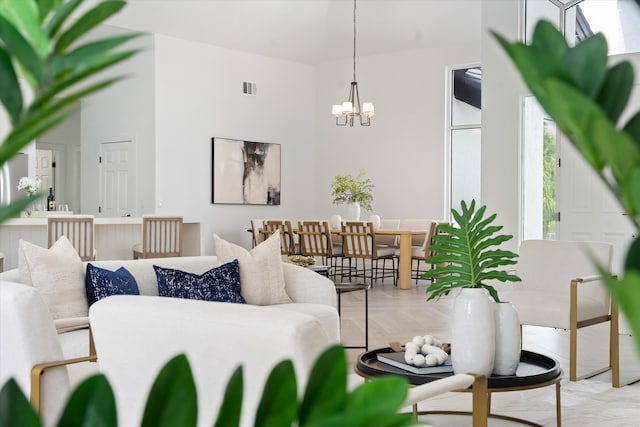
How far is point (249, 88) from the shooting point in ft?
40.8

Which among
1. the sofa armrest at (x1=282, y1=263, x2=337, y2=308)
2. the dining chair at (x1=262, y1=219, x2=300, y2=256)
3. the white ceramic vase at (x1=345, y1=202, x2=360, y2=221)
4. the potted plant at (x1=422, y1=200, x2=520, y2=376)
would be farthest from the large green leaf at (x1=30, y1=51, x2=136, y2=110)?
the white ceramic vase at (x1=345, y1=202, x2=360, y2=221)

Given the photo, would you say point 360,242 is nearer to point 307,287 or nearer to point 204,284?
point 307,287

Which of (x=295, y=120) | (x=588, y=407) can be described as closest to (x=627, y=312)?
(x=588, y=407)

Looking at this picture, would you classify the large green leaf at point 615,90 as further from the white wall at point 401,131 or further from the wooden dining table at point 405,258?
the white wall at point 401,131

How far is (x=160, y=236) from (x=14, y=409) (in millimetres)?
7703

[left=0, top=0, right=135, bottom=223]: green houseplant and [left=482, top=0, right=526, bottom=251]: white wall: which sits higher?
[left=482, top=0, right=526, bottom=251]: white wall

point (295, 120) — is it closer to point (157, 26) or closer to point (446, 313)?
point (157, 26)

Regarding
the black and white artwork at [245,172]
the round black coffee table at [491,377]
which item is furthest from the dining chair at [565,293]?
the black and white artwork at [245,172]

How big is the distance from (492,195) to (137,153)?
19.1 ft

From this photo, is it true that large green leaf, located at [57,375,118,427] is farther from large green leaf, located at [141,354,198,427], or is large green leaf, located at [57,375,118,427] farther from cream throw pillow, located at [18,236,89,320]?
cream throw pillow, located at [18,236,89,320]

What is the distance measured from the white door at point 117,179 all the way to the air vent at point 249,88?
2.12m

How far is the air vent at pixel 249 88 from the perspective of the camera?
1238cm

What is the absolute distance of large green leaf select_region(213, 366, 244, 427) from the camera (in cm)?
40

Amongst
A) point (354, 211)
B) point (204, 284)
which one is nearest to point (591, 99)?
point (204, 284)
